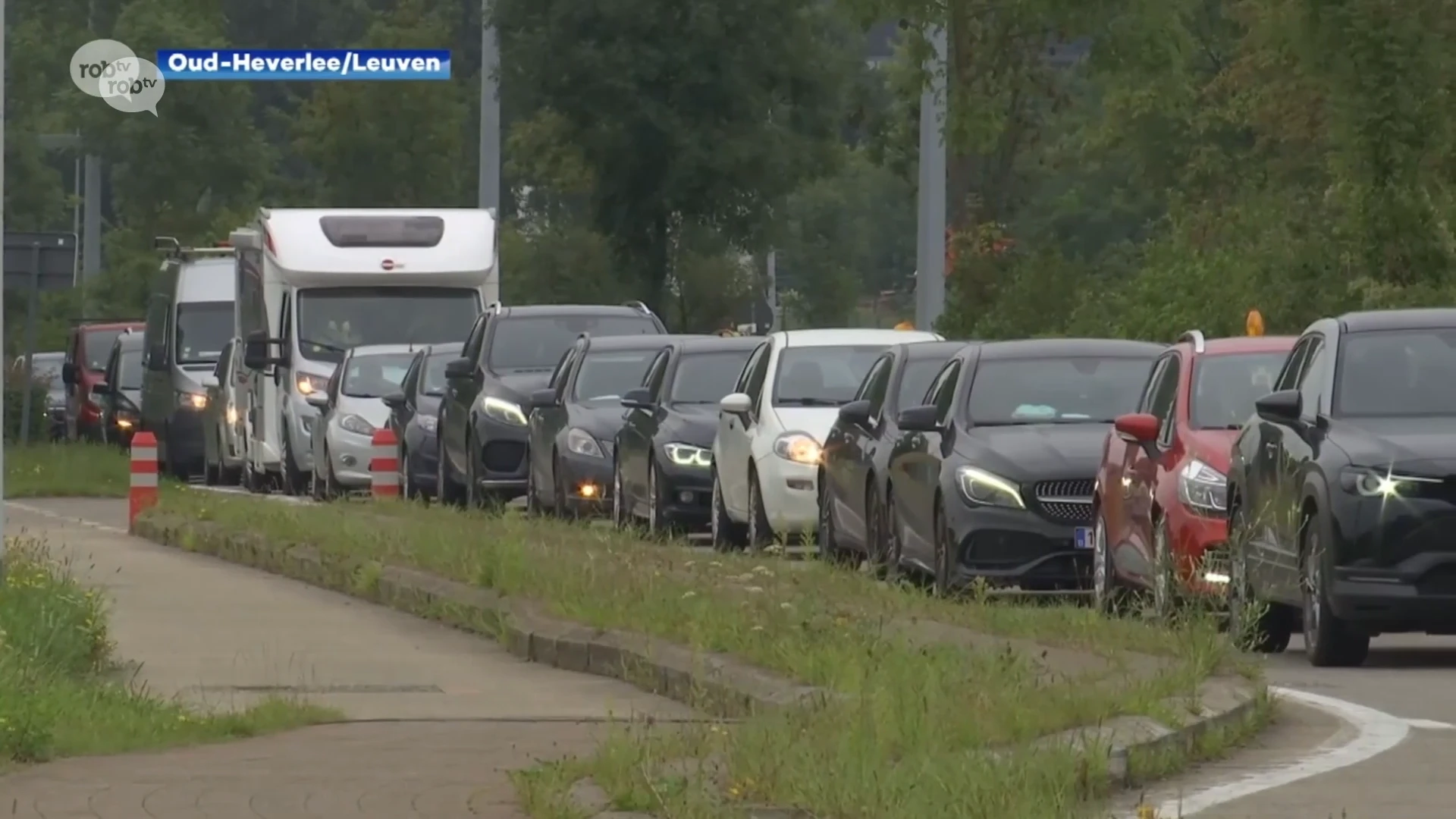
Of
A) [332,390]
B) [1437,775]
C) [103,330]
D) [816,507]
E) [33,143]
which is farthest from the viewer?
[33,143]

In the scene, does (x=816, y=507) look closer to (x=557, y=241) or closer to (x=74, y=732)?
(x=74, y=732)

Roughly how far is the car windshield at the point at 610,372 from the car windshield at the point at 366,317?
682 centimetres

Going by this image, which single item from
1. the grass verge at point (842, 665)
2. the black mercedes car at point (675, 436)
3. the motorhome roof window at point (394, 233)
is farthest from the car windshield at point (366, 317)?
the grass verge at point (842, 665)

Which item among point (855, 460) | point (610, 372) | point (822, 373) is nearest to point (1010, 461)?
point (855, 460)

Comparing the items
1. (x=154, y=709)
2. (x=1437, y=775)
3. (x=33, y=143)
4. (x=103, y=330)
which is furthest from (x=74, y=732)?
(x=33, y=143)

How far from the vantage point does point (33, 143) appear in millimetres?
75938

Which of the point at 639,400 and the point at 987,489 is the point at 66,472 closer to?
the point at 639,400

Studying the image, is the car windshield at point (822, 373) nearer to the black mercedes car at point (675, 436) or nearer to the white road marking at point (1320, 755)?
the black mercedes car at point (675, 436)

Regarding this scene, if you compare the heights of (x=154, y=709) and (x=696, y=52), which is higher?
(x=696, y=52)

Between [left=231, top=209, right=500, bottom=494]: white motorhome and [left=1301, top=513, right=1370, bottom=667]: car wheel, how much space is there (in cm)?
2010

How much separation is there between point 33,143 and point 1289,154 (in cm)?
3692

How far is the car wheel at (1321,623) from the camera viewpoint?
1455 centimetres

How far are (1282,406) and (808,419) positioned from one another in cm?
832

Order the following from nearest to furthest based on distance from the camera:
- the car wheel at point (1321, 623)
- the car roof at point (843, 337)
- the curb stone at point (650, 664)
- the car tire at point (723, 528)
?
the curb stone at point (650, 664) → the car wheel at point (1321, 623) → the car tire at point (723, 528) → the car roof at point (843, 337)
